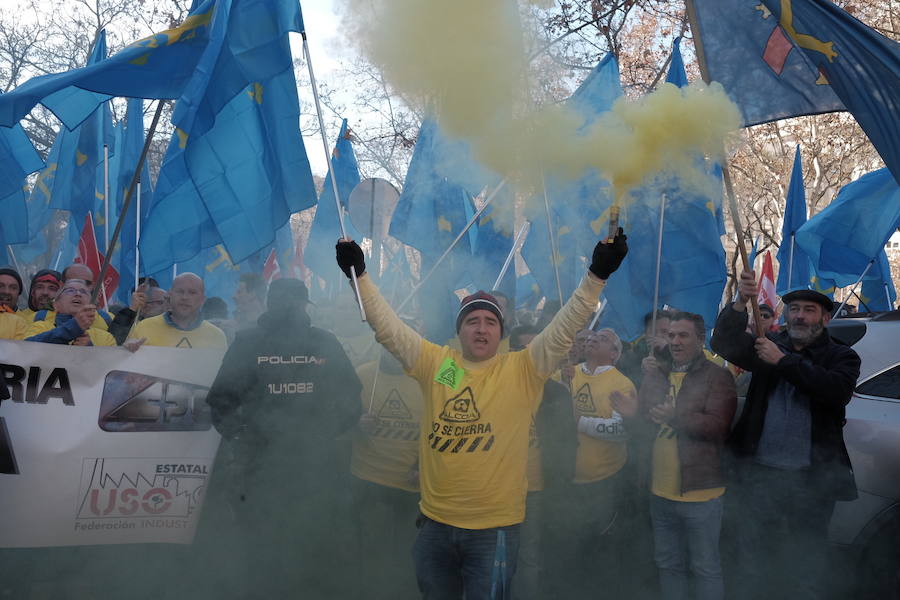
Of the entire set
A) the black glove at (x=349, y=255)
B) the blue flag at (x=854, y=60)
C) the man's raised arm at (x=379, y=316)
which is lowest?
the man's raised arm at (x=379, y=316)

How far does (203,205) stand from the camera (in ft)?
17.8

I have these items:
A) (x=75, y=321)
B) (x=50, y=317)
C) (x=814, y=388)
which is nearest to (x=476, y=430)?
(x=814, y=388)

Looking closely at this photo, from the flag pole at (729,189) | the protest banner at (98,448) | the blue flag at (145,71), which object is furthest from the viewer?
the blue flag at (145,71)

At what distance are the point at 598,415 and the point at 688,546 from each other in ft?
3.16

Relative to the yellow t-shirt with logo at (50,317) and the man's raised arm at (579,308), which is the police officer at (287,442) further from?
the yellow t-shirt with logo at (50,317)

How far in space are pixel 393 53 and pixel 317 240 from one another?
4240mm

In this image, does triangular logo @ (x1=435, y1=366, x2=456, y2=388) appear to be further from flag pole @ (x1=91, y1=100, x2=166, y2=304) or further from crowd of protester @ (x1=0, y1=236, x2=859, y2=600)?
flag pole @ (x1=91, y1=100, x2=166, y2=304)

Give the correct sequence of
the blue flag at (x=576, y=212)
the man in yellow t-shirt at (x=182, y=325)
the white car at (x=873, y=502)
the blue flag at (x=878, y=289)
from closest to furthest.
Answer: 1. the white car at (x=873, y=502)
2. the man in yellow t-shirt at (x=182, y=325)
3. the blue flag at (x=576, y=212)
4. the blue flag at (x=878, y=289)

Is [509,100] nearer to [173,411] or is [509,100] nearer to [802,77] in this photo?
[802,77]

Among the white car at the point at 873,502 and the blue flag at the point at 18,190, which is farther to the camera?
the blue flag at the point at 18,190

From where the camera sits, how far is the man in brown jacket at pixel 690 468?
159 inches

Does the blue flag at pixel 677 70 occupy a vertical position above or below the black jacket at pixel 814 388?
above

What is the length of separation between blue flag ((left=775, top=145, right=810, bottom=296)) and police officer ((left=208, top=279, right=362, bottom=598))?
6.37m

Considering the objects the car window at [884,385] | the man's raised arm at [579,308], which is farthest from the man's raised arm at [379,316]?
the car window at [884,385]
